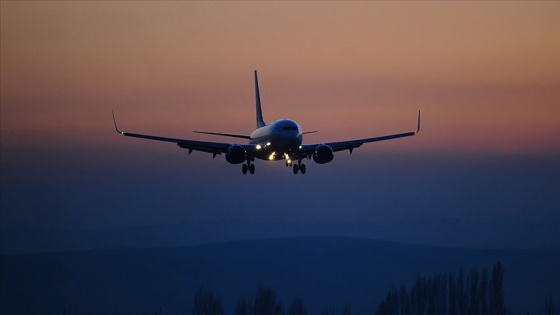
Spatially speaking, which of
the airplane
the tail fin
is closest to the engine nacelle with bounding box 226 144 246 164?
the airplane

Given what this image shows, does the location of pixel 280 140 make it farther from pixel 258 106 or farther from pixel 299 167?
pixel 258 106

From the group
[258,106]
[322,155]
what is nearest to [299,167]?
[322,155]

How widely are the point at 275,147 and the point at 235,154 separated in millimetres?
5380

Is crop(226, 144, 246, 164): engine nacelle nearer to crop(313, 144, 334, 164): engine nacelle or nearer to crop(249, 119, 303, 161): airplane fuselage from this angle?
crop(249, 119, 303, 161): airplane fuselage

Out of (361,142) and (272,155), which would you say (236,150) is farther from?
(361,142)

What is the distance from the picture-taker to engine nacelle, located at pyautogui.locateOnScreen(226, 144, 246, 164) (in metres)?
113

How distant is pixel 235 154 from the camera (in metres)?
113

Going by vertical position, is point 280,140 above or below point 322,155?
below

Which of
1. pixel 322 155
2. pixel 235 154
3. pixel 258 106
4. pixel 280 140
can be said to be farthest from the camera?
pixel 258 106

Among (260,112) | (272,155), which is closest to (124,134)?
(272,155)

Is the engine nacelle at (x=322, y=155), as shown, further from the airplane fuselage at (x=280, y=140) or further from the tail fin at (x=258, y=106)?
the tail fin at (x=258, y=106)

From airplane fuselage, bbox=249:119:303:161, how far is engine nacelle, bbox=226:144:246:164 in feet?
5.78

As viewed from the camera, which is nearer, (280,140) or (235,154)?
(280,140)

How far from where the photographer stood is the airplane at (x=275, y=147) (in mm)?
108562
